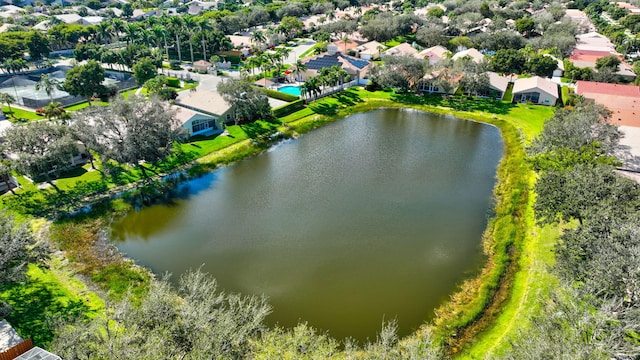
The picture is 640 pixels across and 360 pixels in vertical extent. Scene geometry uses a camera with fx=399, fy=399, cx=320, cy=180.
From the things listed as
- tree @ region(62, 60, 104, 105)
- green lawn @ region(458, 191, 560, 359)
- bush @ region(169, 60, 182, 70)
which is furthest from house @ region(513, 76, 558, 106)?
tree @ region(62, 60, 104, 105)

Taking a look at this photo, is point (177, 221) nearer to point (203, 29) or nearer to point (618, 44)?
point (203, 29)

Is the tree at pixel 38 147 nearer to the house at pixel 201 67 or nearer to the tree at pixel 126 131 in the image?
the tree at pixel 126 131

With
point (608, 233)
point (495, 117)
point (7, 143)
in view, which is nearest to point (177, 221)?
point (7, 143)

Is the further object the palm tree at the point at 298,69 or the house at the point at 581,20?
the house at the point at 581,20

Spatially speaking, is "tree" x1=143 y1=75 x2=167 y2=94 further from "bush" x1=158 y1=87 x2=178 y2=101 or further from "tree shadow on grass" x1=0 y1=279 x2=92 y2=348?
"tree shadow on grass" x1=0 y1=279 x2=92 y2=348

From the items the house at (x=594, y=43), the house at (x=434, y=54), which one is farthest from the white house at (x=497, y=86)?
the house at (x=594, y=43)

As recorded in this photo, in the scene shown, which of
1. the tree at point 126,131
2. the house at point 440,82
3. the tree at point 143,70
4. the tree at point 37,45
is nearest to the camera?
the tree at point 126,131
